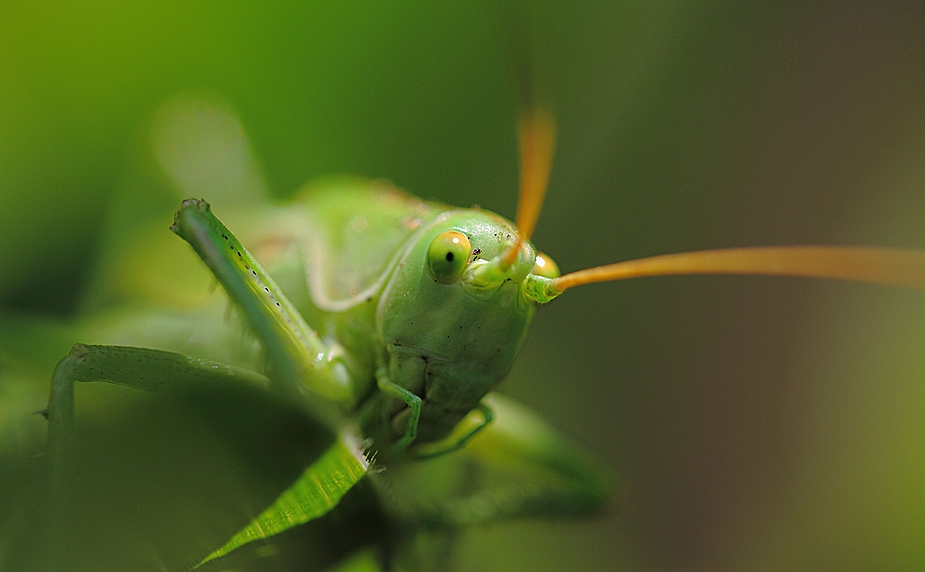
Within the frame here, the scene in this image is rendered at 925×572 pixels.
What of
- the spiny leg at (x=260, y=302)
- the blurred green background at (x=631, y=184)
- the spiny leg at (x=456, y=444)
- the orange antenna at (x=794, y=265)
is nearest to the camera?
the orange antenna at (x=794, y=265)

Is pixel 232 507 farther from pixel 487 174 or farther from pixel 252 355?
pixel 487 174

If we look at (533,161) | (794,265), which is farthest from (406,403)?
(794,265)

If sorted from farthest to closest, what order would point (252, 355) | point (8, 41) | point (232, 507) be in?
point (8, 41) → point (252, 355) → point (232, 507)

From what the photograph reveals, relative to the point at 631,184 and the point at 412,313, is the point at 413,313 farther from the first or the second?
the point at 631,184

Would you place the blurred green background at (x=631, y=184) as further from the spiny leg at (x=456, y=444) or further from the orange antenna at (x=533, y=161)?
the spiny leg at (x=456, y=444)

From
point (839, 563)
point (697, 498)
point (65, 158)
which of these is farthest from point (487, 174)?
point (839, 563)

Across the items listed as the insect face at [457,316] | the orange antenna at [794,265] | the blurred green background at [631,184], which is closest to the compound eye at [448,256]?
the insect face at [457,316]

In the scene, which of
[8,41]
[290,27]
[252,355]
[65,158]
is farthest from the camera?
[290,27]

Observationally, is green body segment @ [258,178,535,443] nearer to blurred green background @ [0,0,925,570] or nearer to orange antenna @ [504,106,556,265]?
orange antenna @ [504,106,556,265]
